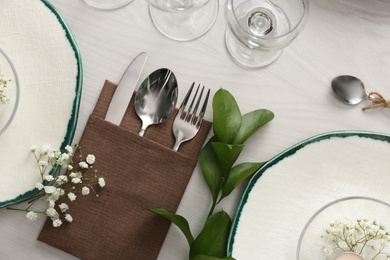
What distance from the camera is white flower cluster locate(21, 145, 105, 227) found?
65cm

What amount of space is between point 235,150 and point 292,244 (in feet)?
0.59

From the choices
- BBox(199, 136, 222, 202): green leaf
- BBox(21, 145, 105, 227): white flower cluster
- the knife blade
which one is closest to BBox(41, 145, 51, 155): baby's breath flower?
BBox(21, 145, 105, 227): white flower cluster

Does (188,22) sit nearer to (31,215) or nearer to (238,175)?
(238,175)

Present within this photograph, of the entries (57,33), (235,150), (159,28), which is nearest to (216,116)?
(235,150)

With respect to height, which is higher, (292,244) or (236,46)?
(236,46)

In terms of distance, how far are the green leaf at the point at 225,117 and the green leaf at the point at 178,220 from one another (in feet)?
0.46

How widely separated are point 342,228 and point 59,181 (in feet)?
1.48

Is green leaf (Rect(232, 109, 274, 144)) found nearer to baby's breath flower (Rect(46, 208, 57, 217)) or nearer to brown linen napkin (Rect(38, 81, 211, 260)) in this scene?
brown linen napkin (Rect(38, 81, 211, 260))

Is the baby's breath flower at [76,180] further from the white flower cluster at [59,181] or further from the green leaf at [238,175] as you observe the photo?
the green leaf at [238,175]

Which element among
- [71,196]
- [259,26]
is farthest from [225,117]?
[71,196]

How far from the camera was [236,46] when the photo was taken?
693mm

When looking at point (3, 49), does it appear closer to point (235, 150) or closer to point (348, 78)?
point (235, 150)

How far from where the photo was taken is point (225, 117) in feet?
2.13

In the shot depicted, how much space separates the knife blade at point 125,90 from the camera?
677 mm
